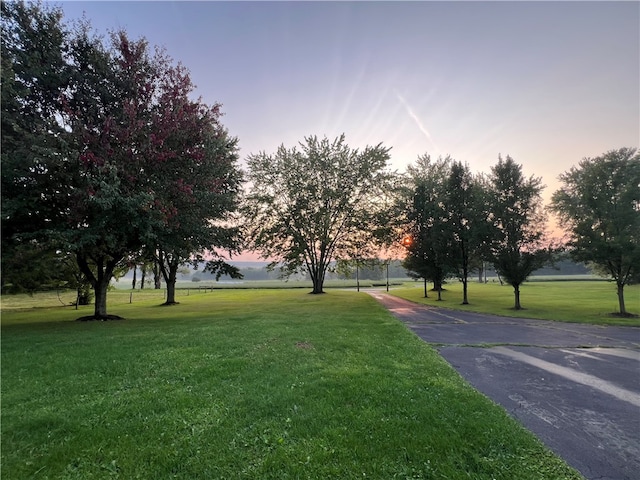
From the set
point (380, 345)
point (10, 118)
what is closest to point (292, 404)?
point (380, 345)

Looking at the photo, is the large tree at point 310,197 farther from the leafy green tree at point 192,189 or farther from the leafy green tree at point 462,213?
the leafy green tree at point 192,189

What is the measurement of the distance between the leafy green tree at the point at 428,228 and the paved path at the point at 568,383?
56.5 ft

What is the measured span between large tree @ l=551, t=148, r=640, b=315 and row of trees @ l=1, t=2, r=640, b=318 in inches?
2.8

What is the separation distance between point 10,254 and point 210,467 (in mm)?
13775

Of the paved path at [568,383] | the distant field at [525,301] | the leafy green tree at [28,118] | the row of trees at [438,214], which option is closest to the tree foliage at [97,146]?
the leafy green tree at [28,118]

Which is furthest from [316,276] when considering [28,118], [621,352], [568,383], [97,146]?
[568,383]

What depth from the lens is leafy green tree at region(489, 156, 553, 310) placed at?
80.5 ft

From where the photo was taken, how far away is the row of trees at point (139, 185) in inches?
472

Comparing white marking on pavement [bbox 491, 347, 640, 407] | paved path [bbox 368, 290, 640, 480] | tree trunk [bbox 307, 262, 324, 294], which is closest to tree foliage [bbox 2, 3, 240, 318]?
paved path [bbox 368, 290, 640, 480]

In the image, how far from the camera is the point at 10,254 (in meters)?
12.2

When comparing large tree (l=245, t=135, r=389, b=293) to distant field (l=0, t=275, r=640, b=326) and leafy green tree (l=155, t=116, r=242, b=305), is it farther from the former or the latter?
leafy green tree (l=155, t=116, r=242, b=305)

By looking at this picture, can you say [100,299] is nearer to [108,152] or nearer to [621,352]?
[108,152]

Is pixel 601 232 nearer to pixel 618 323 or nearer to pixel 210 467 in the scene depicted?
pixel 618 323

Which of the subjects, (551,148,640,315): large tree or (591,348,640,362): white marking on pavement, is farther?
(551,148,640,315): large tree
